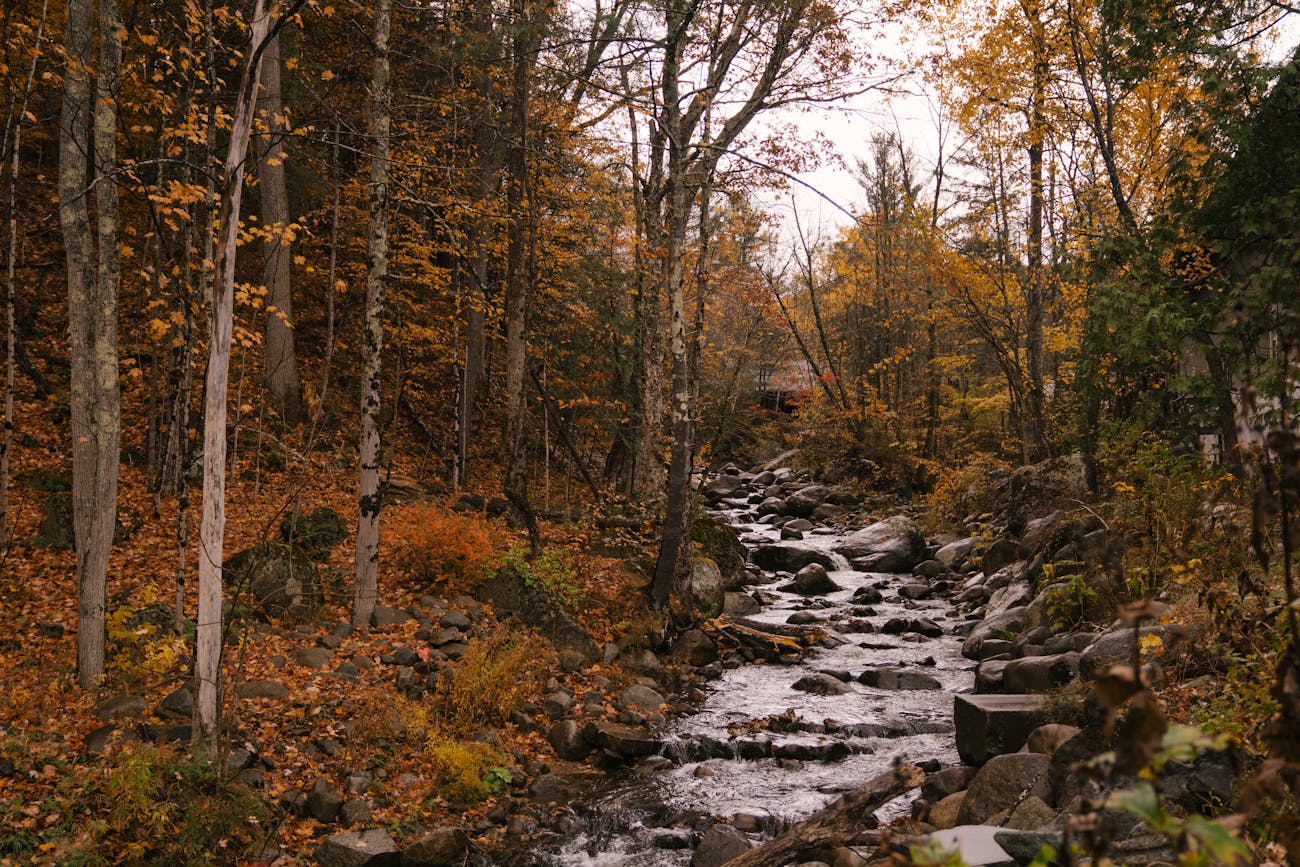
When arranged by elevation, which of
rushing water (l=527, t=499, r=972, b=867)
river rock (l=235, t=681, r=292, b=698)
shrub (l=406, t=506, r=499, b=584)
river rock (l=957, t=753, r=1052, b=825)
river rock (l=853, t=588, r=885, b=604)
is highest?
shrub (l=406, t=506, r=499, b=584)

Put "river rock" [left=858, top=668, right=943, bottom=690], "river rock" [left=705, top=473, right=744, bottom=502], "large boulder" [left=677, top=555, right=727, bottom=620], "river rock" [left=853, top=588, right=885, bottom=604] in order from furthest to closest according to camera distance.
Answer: "river rock" [left=705, top=473, right=744, bottom=502] < "river rock" [left=853, top=588, right=885, bottom=604] < "large boulder" [left=677, top=555, right=727, bottom=620] < "river rock" [left=858, top=668, right=943, bottom=690]

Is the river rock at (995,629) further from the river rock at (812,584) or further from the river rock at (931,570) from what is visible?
the river rock at (931,570)

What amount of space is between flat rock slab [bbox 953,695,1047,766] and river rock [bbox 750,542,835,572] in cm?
1021

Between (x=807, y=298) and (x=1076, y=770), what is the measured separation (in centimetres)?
3307

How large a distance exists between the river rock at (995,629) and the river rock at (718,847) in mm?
6127

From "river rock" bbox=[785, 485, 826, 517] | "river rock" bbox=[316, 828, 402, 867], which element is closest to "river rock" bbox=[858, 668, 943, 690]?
"river rock" bbox=[316, 828, 402, 867]

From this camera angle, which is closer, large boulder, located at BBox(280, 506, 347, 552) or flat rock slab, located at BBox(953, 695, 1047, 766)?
flat rock slab, located at BBox(953, 695, 1047, 766)

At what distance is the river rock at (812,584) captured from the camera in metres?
15.9

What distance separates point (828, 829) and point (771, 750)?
2.97m

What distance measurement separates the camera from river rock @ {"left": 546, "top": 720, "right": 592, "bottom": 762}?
26.4 ft

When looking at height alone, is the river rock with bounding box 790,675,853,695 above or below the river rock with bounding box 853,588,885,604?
below

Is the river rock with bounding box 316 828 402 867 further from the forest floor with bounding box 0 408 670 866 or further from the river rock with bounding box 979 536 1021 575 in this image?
→ the river rock with bounding box 979 536 1021 575

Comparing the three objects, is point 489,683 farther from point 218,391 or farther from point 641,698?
point 218,391

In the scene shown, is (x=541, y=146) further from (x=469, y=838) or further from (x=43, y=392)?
(x=469, y=838)
